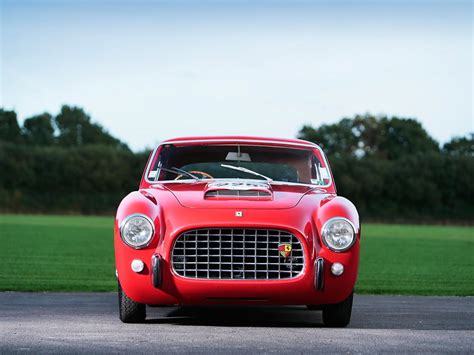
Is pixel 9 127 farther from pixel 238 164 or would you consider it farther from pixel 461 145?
pixel 238 164

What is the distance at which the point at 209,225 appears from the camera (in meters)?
7.63

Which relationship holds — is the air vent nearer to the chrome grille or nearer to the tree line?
the chrome grille

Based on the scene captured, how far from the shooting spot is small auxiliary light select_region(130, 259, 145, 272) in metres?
7.74

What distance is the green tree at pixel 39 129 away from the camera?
9238cm

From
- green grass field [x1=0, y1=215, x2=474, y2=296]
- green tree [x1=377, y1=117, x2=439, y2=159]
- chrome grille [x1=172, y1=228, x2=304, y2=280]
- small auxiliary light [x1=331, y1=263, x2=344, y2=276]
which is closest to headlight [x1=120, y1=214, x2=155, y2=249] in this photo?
chrome grille [x1=172, y1=228, x2=304, y2=280]

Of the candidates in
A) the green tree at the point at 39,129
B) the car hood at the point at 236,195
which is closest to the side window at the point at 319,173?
the car hood at the point at 236,195

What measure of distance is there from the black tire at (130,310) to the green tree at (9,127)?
212 feet

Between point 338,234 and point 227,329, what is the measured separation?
1.19 meters

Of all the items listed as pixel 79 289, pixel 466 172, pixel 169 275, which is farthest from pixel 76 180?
pixel 169 275

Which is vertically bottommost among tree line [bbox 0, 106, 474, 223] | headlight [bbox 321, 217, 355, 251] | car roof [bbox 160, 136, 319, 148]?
tree line [bbox 0, 106, 474, 223]

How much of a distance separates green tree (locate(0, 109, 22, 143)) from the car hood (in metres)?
64.4

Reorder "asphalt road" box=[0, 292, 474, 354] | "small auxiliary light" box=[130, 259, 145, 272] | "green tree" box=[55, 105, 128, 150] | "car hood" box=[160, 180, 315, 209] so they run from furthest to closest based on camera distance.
→ "green tree" box=[55, 105, 128, 150] → "car hood" box=[160, 180, 315, 209] → "small auxiliary light" box=[130, 259, 145, 272] → "asphalt road" box=[0, 292, 474, 354]

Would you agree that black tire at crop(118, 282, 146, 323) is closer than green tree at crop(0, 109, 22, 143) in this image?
Yes

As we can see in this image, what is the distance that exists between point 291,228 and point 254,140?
6.68ft
